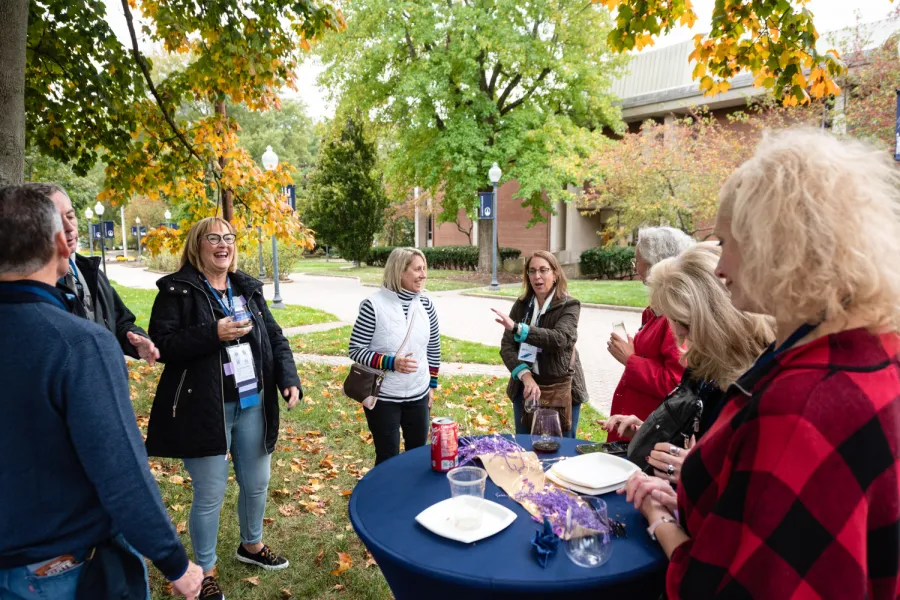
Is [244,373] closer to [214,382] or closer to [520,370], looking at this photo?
[214,382]

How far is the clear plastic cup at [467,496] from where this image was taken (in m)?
2.00

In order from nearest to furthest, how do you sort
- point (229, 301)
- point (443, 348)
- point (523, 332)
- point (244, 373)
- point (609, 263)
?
point (244, 373) → point (229, 301) → point (523, 332) → point (443, 348) → point (609, 263)

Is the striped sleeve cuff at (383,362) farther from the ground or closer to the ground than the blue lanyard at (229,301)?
closer to the ground

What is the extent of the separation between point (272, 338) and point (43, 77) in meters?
4.35

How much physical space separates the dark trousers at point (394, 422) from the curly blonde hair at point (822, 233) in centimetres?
276

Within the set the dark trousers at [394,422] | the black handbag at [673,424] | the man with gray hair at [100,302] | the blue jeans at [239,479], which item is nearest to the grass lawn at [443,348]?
the dark trousers at [394,422]

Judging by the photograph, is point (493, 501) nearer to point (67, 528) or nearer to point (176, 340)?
point (67, 528)

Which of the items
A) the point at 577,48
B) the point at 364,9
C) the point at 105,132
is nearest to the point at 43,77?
the point at 105,132

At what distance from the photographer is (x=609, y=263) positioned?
78.3 feet

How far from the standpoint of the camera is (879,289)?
1092 mm

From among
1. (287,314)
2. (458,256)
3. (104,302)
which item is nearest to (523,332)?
(104,302)

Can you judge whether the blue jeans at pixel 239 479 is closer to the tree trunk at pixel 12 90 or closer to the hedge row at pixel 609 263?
the tree trunk at pixel 12 90

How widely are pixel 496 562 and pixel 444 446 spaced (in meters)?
0.75

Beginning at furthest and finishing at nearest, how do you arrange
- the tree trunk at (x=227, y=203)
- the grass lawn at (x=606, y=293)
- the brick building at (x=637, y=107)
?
the brick building at (x=637, y=107) → the grass lawn at (x=606, y=293) → the tree trunk at (x=227, y=203)
